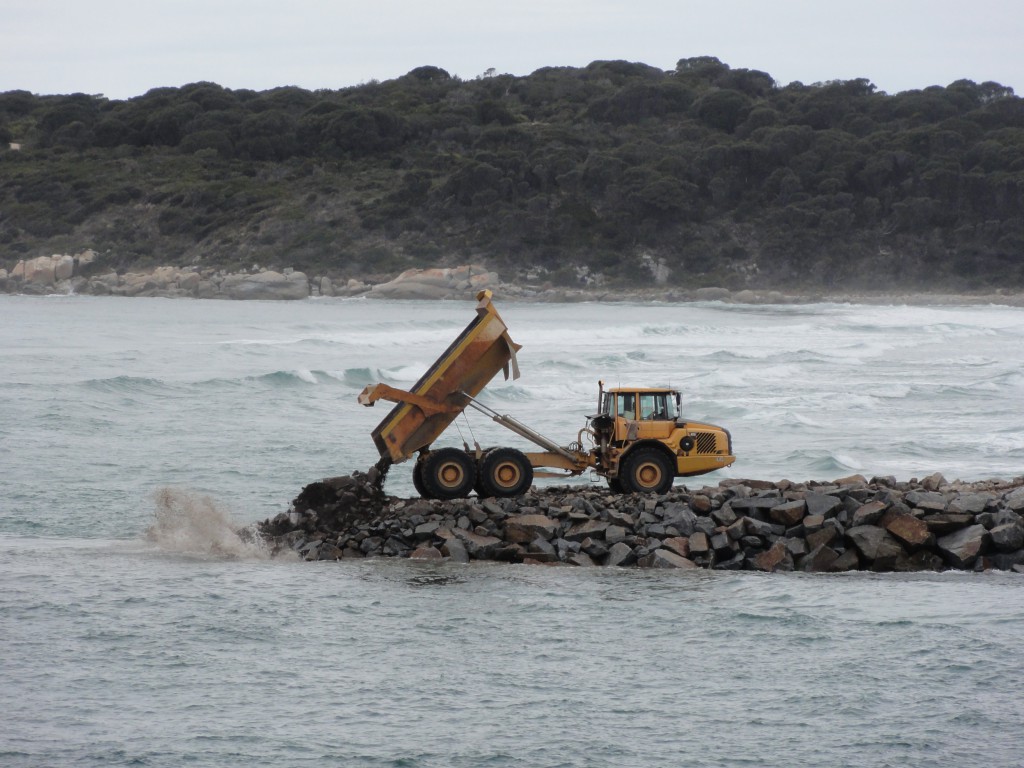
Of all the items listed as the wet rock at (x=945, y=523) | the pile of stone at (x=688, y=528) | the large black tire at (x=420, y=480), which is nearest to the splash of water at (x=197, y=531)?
the pile of stone at (x=688, y=528)

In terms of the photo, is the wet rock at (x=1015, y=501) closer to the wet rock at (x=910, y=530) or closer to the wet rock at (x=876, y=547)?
the wet rock at (x=910, y=530)

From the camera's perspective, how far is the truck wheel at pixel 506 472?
15547 mm

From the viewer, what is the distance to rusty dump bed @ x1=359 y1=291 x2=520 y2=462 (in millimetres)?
15258

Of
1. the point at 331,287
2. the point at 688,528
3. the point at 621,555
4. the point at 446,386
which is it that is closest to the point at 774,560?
the point at 688,528

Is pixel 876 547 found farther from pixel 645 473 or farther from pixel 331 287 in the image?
pixel 331 287

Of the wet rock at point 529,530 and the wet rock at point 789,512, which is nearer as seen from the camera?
the wet rock at point 789,512

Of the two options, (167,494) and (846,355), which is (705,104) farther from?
(167,494)

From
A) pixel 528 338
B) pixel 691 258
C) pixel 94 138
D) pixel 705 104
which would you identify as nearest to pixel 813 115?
pixel 705 104

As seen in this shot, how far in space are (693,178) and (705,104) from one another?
1340cm

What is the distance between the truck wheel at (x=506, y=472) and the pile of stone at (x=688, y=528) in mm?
419

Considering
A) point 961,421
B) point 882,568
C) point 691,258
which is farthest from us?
point 691,258

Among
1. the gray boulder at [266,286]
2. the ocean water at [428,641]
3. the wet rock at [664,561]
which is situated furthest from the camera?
the gray boulder at [266,286]

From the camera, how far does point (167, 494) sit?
15.6 meters

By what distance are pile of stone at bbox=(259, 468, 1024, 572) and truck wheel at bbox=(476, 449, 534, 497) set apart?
1.38ft
